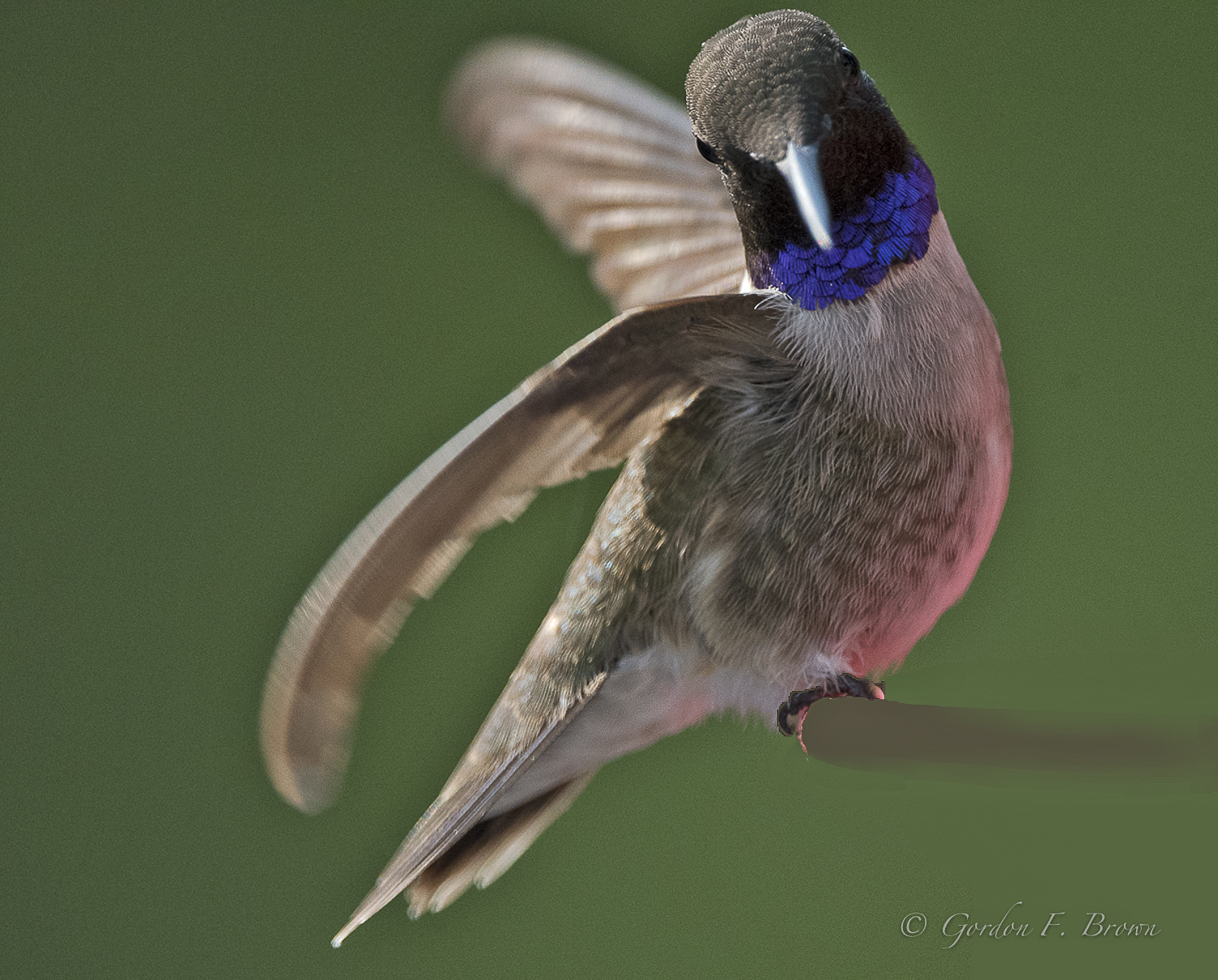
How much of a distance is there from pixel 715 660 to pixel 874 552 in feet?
0.52

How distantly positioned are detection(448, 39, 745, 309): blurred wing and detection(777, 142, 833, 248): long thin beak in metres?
0.36

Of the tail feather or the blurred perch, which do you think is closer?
the blurred perch

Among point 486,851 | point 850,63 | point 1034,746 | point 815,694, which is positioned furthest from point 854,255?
point 486,851

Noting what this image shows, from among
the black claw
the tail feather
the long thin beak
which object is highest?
the long thin beak

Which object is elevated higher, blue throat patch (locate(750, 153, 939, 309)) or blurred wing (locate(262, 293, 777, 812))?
blue throat patch (locate(750, 153, 939, 309))

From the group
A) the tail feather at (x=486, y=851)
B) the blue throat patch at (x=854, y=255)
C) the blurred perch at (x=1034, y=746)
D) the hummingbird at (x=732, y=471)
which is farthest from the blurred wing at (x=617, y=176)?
the blurred perch at (x=1034, y=746)

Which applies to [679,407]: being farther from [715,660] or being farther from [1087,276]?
A: [1087,276]

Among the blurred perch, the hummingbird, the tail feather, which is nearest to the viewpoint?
the blurred perch

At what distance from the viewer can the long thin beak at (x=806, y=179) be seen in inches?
31.3

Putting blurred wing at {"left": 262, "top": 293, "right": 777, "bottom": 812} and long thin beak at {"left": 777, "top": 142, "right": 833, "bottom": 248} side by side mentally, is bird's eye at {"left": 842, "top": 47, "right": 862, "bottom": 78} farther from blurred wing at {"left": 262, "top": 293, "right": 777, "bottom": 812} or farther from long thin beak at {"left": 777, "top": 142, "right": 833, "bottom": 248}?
blurred wing at {"left": 262, "top": 293, "right": 777, "bottom": 812}

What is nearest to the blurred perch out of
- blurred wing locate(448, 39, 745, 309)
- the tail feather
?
the tail feather

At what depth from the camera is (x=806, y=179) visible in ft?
2.63

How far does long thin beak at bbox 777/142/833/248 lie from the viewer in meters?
0.79

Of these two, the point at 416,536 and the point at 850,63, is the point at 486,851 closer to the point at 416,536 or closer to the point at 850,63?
the point at 416,536
